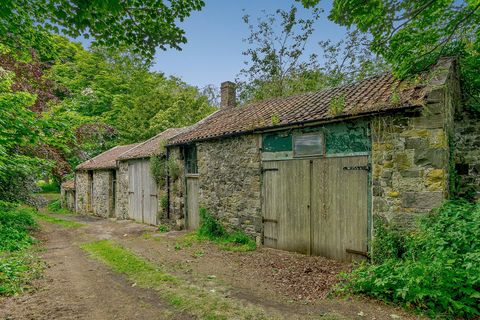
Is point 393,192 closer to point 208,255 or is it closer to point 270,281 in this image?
point 270,281

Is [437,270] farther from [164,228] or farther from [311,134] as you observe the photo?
[164,228]

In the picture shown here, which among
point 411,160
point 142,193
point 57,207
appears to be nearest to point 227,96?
point 142,193

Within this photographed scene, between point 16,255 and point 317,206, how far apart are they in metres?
7.47

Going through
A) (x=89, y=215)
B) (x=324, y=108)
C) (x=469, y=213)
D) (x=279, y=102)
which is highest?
(x=279, y=102)

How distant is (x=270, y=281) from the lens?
5.69m

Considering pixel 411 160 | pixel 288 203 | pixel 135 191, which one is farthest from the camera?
pixel 135 191

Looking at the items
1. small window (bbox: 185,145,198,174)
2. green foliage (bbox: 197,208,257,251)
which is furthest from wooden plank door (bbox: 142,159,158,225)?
green foliage (bbox: 197,208,257,251)

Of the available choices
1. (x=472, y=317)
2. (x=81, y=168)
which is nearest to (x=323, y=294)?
(x=472, y=317)

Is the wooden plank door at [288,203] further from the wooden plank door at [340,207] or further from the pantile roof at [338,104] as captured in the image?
the pantile roof at [338,104]

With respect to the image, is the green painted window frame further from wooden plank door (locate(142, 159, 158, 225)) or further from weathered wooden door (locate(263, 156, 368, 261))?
wooden plank door (locate(142, 159, 158, 225))

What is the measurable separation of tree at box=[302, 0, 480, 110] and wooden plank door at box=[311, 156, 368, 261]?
2779 millimetres

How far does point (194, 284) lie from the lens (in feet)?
18.0

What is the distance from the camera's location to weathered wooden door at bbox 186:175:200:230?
36.4 feet

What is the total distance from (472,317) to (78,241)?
1053 centimetres
